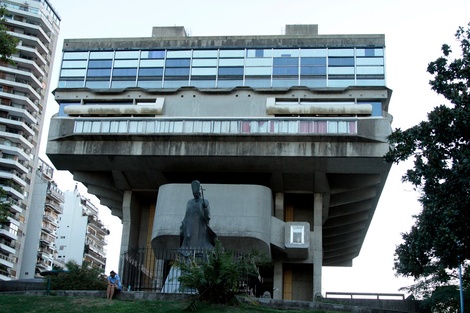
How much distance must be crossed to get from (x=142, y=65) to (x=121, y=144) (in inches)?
260

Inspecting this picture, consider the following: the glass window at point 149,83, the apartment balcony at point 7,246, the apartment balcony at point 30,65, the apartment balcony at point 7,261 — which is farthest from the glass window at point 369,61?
the apartment balcony at point 30,65

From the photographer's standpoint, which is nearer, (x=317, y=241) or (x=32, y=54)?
(x=317, y=241)

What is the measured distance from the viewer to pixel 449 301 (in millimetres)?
36344

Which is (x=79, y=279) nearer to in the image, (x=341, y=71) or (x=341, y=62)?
(x=341, y=71)

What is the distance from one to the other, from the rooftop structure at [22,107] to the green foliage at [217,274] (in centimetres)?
5467

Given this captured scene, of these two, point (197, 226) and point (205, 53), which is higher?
point (205, 53)

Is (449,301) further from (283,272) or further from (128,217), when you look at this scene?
(128,217)

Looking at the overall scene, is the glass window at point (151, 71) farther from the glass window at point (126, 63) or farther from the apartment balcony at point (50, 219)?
the apartment balcony at point (50, 219)

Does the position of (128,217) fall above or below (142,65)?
below

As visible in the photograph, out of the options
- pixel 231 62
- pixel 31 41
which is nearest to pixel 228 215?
pixel 231 62

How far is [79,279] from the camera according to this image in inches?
1065

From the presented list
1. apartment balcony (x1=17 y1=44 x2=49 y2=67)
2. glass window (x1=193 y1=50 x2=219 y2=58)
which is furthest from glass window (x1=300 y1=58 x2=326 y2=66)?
apartment balcony (x1=17 y1=44 x2=49 y2=67)

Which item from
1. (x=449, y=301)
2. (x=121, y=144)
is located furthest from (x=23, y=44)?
(x=449, y=301)

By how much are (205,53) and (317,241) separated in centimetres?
1356
